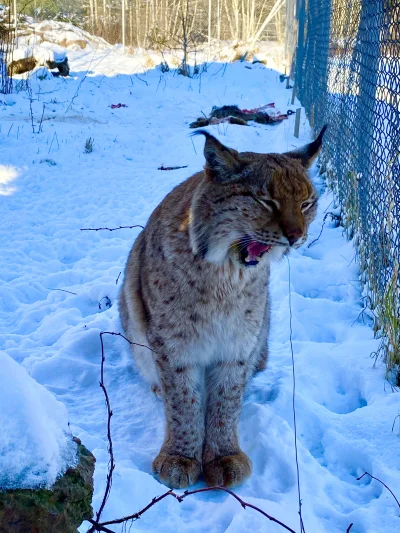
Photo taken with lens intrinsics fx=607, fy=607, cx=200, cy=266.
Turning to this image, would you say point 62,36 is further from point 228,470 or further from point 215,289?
point 228,470

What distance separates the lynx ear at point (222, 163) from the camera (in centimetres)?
233

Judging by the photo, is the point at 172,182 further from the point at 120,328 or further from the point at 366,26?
the point at 120,328

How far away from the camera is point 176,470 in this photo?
243 cm

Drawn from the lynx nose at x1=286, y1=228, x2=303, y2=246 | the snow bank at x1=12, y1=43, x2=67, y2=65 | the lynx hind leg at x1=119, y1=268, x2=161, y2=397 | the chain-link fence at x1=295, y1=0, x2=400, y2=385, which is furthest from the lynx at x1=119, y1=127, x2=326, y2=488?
the snow bank at x1=12, y1=43, x2=67, y2=65

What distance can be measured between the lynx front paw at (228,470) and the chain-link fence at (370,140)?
0.97 metres

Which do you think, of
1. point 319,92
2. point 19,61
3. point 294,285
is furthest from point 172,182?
point 19,61

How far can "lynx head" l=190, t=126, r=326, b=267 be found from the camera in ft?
7.38

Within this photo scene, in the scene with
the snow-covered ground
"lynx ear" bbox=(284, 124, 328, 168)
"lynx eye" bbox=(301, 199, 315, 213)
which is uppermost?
"lynx ear" bbox=(284, 124, 328, 168)

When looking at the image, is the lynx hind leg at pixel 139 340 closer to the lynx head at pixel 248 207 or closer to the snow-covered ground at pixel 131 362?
the snow-covered ground at pixel 131 362

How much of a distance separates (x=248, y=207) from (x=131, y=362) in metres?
1.35

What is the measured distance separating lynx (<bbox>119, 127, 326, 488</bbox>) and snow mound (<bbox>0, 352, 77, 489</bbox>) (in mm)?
1118

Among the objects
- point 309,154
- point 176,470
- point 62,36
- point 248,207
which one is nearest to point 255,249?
point 248,207

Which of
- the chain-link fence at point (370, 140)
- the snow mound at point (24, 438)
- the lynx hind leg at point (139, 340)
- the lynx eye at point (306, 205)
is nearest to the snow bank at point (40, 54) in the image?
the chain-link fence at point (370, 140)

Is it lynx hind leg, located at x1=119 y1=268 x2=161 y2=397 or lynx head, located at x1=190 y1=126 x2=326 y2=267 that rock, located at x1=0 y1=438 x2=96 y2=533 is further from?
lynx hind leg, located at x1=119 y1=268 x2=161 y2=397
